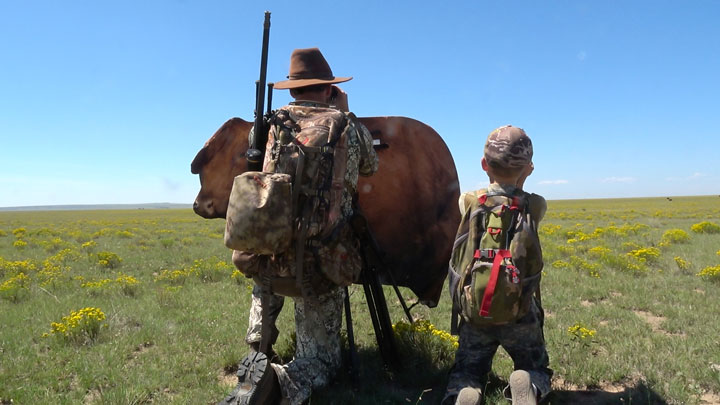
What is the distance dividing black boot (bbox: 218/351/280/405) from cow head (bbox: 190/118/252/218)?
170 centimetres

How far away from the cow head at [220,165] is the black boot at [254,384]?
1703mm

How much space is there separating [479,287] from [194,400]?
229cm

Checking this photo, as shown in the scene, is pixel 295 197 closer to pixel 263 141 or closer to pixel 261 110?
pixel 263 141

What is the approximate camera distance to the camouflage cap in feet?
8.97

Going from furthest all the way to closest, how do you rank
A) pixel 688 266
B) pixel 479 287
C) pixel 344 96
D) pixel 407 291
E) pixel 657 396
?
pixel 688 266
pixel 407 291
pixel 344 96
pixel 657 396
pixel 479 287

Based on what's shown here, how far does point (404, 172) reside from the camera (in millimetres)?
4133

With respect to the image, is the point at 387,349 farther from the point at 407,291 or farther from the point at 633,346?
the point at 407,291

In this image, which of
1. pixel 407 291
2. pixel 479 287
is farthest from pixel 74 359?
pixel 407 291

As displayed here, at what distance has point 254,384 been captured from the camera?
8.39ft

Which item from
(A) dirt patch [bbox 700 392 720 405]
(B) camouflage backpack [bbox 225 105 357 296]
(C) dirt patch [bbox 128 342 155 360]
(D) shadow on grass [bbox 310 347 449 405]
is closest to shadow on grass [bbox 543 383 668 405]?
(A) dirt patch [bbox 700 392 720 405]

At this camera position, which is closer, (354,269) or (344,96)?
(354,269)

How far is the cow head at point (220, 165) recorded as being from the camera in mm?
4020

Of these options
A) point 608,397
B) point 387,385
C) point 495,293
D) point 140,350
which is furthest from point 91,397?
point 608,397

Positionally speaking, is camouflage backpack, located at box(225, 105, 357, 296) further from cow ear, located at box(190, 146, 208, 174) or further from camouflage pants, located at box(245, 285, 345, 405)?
cow ear, located at box(190, 146, 208, 174)
